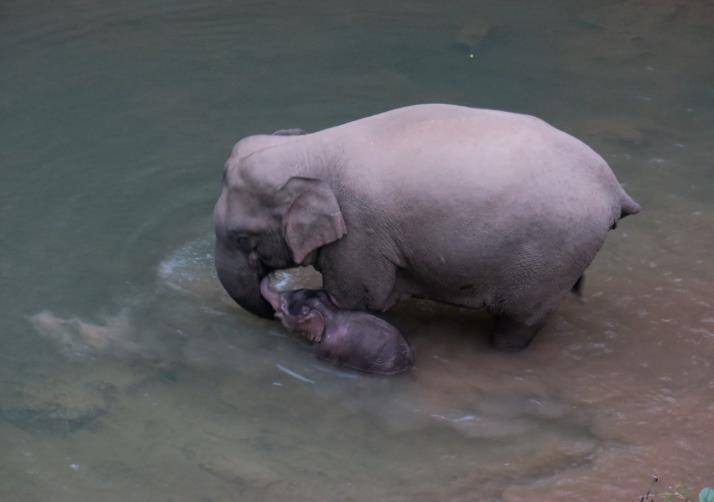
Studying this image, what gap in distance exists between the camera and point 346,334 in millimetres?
6996

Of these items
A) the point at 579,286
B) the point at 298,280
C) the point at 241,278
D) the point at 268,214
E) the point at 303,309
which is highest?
the point at 268,214

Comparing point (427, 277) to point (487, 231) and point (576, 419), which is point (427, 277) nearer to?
point (487, 231)

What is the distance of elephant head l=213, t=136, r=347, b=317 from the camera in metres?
6.85

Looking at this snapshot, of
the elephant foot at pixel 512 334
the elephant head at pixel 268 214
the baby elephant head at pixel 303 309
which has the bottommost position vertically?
the elephant foot at pixel 512 334

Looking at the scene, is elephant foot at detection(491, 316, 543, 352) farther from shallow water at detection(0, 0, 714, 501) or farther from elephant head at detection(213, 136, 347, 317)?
elephant head at detection(213, 136, 347, 317)

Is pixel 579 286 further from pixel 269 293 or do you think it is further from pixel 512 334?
pixel 269 293

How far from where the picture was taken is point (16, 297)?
7863mm

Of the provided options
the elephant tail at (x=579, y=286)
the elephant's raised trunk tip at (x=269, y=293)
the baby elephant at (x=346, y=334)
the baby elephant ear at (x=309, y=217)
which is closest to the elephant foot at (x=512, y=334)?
the elephant tail at (x=579, y=286)

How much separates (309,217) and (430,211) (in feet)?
2.31

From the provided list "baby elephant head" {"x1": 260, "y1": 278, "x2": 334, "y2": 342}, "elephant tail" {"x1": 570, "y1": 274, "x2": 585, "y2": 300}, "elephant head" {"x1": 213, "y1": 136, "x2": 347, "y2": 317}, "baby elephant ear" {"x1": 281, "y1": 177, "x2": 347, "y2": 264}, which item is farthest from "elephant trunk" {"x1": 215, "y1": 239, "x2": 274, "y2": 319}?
"elephant tail" {"x1": 570, "y1": 274, "x2": 585, "y2": 300}

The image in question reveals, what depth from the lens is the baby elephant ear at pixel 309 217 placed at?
6.81 m

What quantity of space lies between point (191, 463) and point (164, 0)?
25.8 feet

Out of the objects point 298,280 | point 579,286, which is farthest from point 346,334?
point 579,286

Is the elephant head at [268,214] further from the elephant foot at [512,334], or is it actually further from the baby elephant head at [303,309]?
the elephant foot at [512,334]
